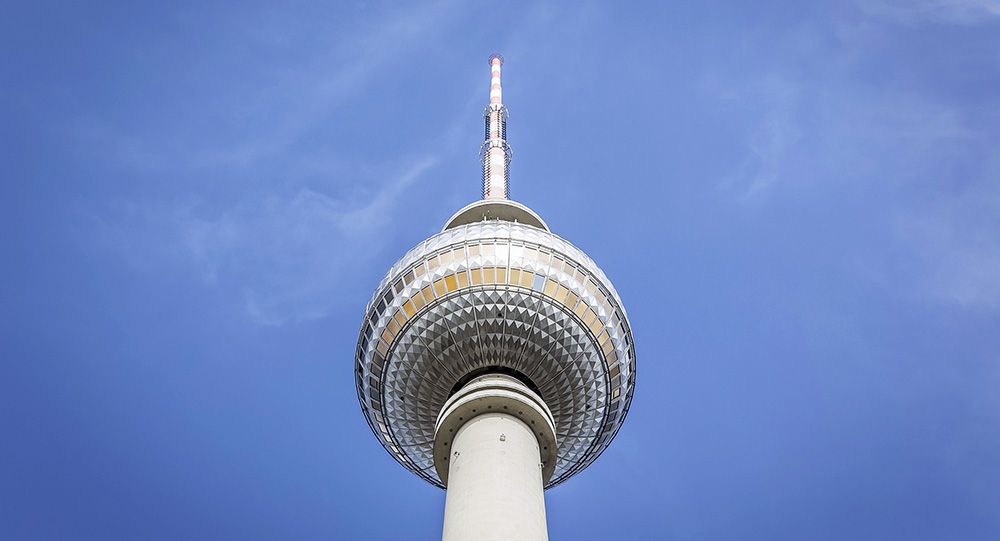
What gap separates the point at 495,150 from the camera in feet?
195

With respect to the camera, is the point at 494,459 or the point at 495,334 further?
the point at 495,334

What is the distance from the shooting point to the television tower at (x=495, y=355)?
126 feet

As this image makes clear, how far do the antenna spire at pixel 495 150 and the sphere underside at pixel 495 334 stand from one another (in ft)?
37.2

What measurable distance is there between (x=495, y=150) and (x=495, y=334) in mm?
21100

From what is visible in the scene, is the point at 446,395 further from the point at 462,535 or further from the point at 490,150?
the point at 490,150

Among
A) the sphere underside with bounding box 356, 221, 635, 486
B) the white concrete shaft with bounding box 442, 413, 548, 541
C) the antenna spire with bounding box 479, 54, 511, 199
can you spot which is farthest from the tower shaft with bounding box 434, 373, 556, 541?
the antenna spire with bounding box 479, 54, 511, 199

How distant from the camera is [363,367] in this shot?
146 ft

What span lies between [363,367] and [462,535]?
1336cm

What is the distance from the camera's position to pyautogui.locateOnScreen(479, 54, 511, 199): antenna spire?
184 ft

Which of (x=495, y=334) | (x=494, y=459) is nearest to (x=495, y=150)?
(x=495, y=334)

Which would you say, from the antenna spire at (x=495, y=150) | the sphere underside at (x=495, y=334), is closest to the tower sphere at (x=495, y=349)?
the sphere underside at (x=495, y=334)

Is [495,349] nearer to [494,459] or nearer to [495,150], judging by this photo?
[494,459]

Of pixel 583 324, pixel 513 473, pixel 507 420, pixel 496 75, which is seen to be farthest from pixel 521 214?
pixel 496 75

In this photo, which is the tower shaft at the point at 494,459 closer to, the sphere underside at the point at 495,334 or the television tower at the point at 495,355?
the television tower at the point at 495,355
